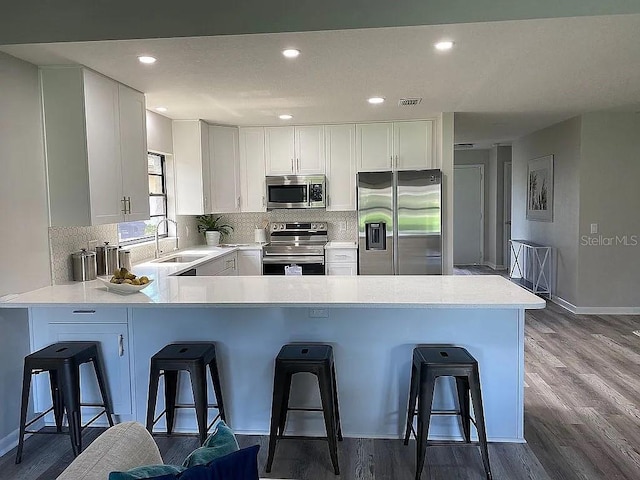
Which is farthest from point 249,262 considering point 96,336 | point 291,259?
point 96,336

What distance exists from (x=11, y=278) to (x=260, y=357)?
63.5 inches

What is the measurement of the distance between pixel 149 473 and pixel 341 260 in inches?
181

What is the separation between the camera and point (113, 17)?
9.00ft

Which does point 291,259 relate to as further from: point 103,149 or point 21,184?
point 21,184

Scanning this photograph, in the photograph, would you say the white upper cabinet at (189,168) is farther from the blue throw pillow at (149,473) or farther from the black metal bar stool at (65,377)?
the blue throw pillow at (149,473)

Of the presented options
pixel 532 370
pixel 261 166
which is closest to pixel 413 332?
pixel 532 370

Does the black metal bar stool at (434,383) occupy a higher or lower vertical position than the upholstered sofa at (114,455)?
lower

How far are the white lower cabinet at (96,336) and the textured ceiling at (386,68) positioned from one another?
164cm

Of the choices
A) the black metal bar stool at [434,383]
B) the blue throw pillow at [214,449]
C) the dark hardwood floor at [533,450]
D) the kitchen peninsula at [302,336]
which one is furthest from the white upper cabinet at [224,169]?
the blue throw pillow at [214,449]

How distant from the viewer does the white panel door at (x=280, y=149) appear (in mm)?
5887

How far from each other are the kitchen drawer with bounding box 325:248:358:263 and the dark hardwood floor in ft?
7.68

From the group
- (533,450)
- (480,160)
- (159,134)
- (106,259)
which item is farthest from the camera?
(480,160)

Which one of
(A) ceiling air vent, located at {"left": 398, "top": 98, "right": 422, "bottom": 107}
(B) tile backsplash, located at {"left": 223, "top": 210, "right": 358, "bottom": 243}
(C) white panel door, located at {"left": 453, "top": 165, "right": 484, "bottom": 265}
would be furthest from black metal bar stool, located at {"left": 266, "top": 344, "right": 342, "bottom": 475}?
(C) white panel door, located at {"left": 453, "top": 165, "right": 484, "bottom": 265}

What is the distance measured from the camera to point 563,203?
6.17 m
